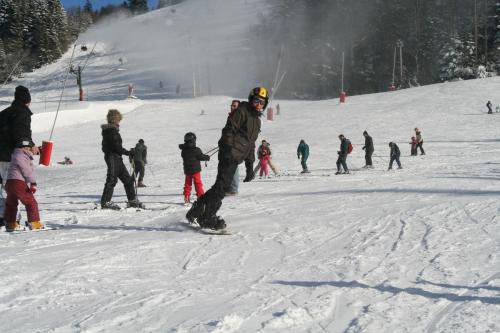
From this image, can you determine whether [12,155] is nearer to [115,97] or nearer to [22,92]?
[22,92]

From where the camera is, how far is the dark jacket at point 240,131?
5832 mm

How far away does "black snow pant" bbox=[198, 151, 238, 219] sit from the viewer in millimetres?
5945

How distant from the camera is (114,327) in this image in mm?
3078

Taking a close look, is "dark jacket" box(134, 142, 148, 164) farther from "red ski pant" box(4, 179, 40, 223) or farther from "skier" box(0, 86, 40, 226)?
"skier" box(0, 86, 40, 226)

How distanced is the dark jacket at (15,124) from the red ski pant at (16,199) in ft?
1.57

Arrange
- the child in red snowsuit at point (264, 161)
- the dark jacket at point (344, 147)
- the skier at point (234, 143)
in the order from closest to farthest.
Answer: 1. the skier at point (234, 143)
2. the child in red snowsuit at point (264, 161)
3. the dark jacket at point (344, 147)

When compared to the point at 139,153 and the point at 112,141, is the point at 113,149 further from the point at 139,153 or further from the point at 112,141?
the point at 139,153

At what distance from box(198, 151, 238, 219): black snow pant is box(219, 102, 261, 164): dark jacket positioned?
4.2 inches

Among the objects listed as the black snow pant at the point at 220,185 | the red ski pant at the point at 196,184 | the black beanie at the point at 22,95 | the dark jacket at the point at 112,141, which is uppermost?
the black beanie at the point at 22,95

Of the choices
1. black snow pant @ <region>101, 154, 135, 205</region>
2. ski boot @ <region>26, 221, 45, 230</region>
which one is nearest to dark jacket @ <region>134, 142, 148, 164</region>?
black snow pant @ <region>101, 154, 135, 205</region>

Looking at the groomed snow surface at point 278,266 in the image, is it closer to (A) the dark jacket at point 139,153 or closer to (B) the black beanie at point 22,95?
(B) the black beanie at point 22,95

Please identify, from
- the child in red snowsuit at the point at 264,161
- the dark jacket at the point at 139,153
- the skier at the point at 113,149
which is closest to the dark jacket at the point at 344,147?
the child in red snowsuit at the point at 264,161

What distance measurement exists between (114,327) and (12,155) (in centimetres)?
394

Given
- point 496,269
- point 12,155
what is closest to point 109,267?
point 12,155
